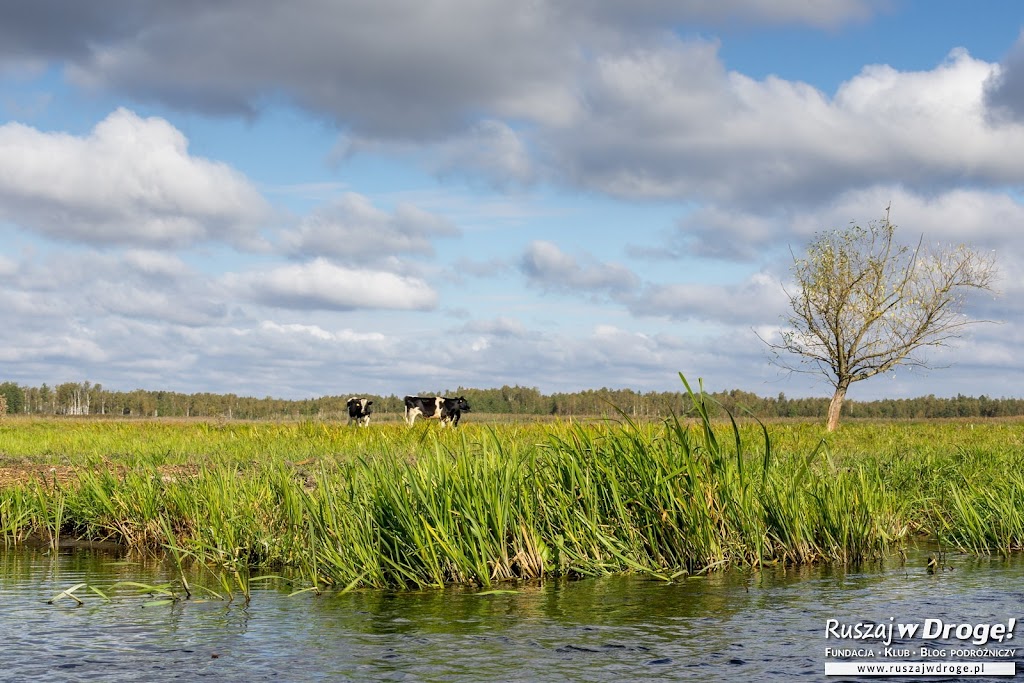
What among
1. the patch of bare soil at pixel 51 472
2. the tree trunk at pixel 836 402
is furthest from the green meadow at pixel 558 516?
the tree trunk at pixel 836 402

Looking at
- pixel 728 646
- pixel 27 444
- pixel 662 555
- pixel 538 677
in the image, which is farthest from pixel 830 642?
pixel 27 444

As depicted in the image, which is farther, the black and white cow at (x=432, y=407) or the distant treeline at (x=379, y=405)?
the distant treeline at (x=379, y=405)

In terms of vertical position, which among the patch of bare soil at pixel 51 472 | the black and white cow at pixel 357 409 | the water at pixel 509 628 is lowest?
the water at pixel 509 628

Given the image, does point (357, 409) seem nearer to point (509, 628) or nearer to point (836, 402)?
point (836, 402)

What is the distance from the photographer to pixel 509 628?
8.06m

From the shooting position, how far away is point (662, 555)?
35.1 ft

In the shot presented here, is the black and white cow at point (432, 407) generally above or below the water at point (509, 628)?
above

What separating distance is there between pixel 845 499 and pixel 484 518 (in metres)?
4.63

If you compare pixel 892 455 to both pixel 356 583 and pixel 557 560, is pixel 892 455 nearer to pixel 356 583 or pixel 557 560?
pixel 557 560

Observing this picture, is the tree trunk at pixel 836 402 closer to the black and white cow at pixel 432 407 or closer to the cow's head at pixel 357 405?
the black and white cow at pixel 432 407

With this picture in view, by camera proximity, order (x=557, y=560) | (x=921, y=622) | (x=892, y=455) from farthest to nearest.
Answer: (x=892, y=455)
(x=557, y=560)
(x=921, y=622)

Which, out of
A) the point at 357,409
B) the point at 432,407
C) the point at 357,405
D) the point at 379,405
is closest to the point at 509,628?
the point at 432,407

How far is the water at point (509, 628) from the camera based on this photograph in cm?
684

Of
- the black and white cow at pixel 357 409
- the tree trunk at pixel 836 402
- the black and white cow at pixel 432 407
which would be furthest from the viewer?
the black and white cow at pixel 357 409
